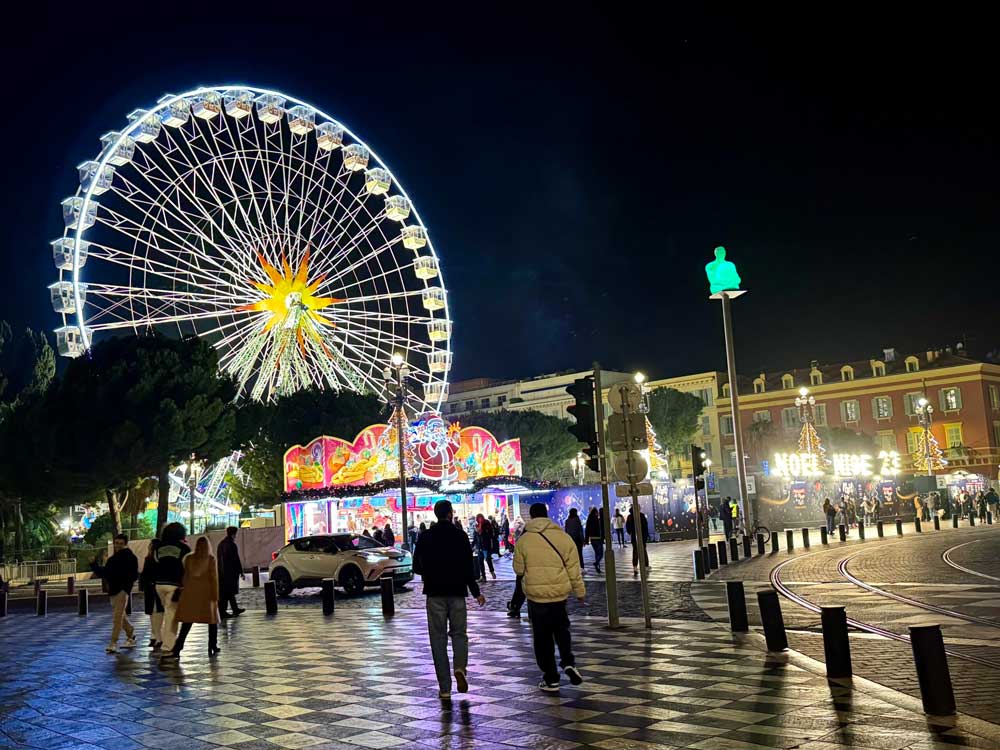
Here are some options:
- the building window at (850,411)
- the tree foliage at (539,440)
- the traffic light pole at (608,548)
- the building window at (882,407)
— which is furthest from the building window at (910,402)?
the traffic light pole at (608,548)

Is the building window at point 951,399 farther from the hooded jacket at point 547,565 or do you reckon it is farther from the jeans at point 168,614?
the hooded jacket at point 547,565

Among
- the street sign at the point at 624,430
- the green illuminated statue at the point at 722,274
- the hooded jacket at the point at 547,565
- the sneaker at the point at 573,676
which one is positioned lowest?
the sneaker at the point at 573,676

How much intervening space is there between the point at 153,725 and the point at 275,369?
29.4 m

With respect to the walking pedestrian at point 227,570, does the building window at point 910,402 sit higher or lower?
higher

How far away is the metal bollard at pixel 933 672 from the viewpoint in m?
6.79

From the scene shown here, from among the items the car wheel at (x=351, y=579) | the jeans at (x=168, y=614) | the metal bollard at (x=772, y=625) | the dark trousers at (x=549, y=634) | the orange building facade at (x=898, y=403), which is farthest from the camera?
the orange building facade at (x=898, y=403)

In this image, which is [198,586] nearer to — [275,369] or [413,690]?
[413,690]

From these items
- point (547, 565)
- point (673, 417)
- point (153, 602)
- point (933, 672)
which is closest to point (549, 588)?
point (547, 565)

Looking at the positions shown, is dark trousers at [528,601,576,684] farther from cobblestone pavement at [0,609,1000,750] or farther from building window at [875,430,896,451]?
building window at [875,430,896,451]

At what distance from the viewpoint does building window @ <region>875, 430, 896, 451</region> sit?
72688 millimetres

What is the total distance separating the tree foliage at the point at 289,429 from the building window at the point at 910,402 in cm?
4124

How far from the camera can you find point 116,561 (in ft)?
44.6

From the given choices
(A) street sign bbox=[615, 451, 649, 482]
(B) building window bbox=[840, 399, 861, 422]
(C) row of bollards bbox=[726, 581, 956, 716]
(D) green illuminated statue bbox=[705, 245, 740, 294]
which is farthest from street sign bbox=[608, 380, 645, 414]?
(B) building window bbox=[840, 399, 861, 422]

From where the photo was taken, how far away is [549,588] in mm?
8500
